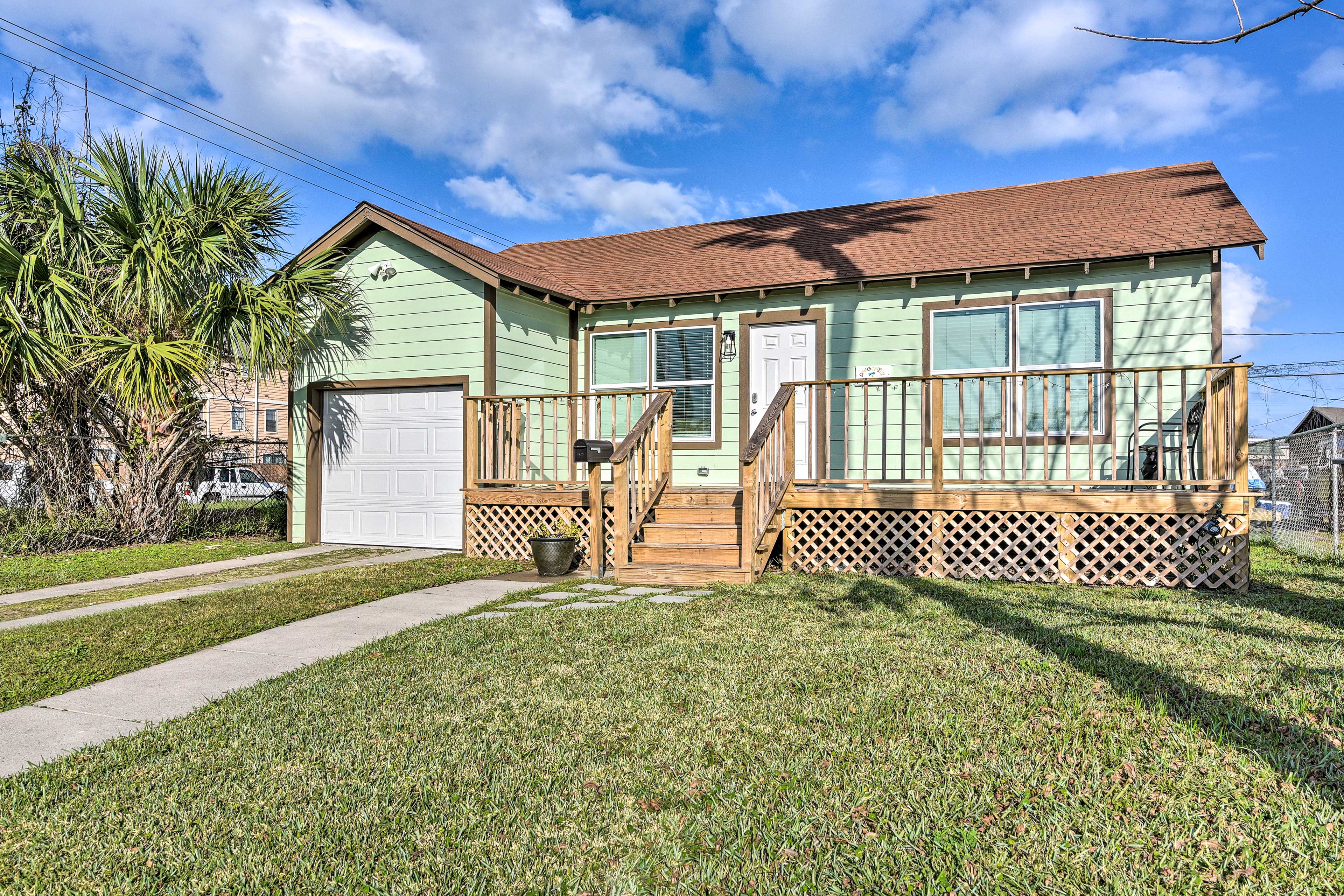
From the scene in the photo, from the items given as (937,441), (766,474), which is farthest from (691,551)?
(937,441)

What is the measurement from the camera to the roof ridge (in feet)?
33.0

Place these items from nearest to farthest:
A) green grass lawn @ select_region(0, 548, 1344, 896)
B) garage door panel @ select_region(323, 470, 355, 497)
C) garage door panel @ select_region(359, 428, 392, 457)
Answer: green grass lawn @ select_region(0, 548, 1344, 896) < garage door panel @ select_region(359, 428, 392, 457) < garage door panel @ select_region(323, 470, 355, 497)

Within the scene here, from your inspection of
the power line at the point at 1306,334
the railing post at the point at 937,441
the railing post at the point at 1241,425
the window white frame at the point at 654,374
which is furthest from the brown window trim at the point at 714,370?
the power line at the point at 1306,334

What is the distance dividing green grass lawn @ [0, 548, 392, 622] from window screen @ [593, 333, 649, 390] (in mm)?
3416

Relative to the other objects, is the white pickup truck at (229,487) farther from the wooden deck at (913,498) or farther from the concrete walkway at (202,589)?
the wooden deck at (913,498)

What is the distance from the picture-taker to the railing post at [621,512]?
6.77m

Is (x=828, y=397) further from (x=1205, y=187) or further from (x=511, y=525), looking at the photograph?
(x=1205, y=187)

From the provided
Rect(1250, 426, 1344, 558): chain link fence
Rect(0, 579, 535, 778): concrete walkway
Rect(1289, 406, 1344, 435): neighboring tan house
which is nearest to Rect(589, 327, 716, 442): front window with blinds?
Rect(0, 579, 535, 778): concrete walkway

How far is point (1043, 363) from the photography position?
824 cm

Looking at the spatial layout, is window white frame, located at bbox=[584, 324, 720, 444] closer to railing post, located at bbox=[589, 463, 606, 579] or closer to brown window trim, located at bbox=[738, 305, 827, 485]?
brown window trim, located at bbox=[738, 305, 827, 485]

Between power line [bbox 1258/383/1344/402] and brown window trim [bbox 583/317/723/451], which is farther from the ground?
power line [bbox 1258/383/1344/402]

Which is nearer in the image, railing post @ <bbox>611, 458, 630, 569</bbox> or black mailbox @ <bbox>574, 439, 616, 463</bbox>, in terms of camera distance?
railing post @ <bbox>611, 458, 630, 569</bbox>

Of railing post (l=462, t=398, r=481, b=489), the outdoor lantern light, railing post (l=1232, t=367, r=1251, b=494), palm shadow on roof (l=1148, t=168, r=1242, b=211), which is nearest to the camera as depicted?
railing post (l=1232, t=367, r=1251, b=494)

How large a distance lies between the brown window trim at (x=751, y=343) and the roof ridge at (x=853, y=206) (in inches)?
116
